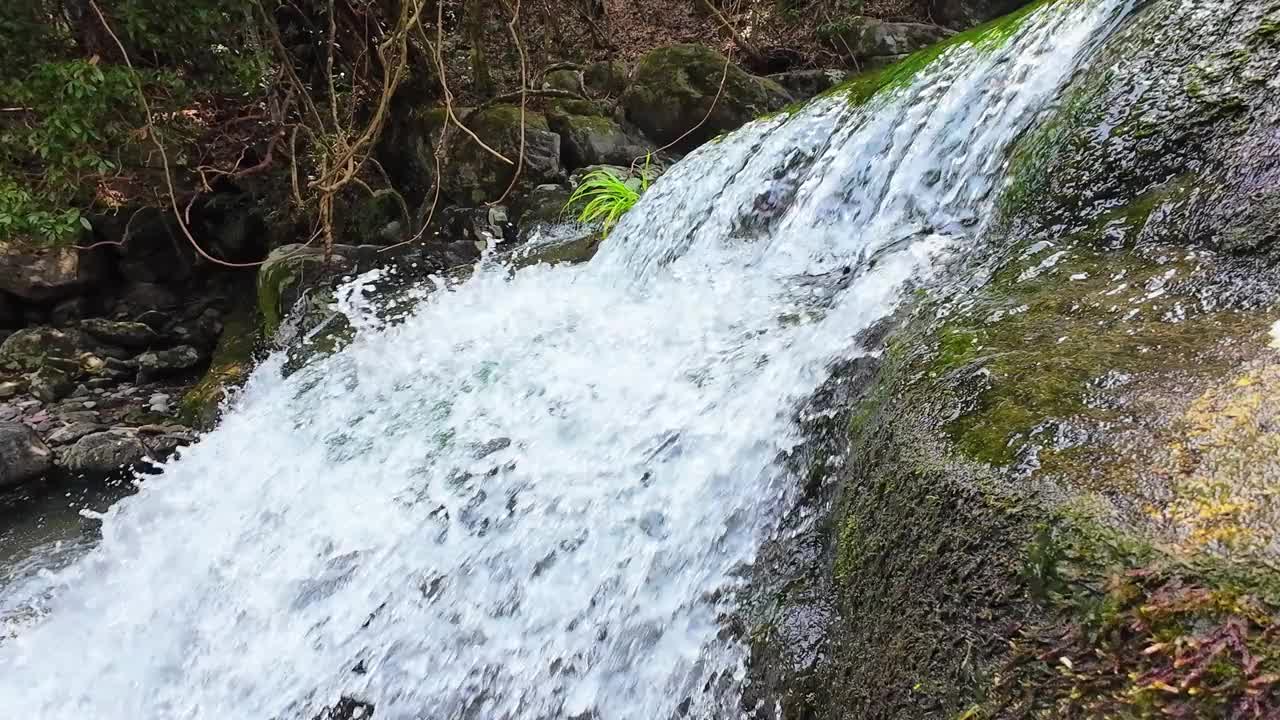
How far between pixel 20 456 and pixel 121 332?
3.83 meters

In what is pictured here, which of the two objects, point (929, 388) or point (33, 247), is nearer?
point (929, 388)

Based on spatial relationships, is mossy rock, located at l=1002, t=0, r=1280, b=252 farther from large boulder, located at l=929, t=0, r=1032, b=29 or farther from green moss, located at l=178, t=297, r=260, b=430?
large boulder, located at l=929, t=0, r=1032, b=29

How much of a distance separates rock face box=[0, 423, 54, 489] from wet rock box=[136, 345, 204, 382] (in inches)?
93.6

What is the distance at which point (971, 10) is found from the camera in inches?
347

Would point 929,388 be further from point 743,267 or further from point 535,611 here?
point 743,267

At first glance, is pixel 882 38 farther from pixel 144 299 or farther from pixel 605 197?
pixel 144 299

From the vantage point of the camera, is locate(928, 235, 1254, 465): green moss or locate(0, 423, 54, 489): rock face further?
locate(0, 423, 54, 489): rock face

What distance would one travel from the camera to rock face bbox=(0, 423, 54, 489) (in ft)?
19.9

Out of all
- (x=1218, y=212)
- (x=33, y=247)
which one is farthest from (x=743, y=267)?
(x=33, y=247)

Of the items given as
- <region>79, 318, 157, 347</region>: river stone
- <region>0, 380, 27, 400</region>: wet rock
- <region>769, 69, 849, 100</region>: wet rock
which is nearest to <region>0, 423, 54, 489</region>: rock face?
<region>0, 380, 27, 400</region>: wet rock

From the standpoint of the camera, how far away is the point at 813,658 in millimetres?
1637

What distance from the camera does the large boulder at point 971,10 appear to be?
8586mm

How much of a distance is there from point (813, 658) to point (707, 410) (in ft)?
3.42

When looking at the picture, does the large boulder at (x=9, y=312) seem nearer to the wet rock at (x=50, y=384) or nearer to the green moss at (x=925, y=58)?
the wet rock at (x=50, y=384)
